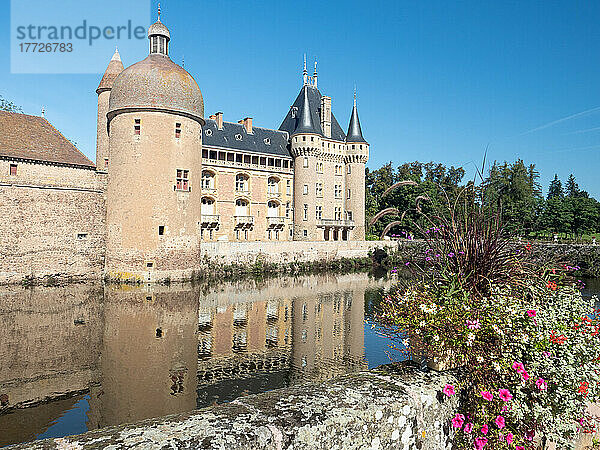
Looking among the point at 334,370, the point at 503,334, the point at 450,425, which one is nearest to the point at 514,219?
the point at 503,334

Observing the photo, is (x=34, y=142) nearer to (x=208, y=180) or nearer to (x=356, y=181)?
(x=208, y=180)

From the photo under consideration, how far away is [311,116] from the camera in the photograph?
128 ft

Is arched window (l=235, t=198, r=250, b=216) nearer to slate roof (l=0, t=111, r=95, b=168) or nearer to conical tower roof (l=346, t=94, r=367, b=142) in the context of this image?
conical tower roof (l=346, t=94, r=367, b=142)

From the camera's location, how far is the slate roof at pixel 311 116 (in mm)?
39188

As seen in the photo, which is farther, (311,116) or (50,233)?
(311,116)

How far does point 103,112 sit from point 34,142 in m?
6.13

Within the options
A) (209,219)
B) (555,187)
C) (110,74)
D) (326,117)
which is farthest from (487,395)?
(555,187)

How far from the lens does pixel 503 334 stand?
3258 mm

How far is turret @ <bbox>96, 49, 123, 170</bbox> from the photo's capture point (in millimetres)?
27734

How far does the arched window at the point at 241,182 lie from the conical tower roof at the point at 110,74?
12500 millimetres

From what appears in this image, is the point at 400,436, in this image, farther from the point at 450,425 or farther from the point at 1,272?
the point at 1,272

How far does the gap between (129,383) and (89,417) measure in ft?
4.65

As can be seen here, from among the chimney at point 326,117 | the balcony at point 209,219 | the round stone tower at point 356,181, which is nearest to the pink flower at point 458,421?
the balcony at point 209,219

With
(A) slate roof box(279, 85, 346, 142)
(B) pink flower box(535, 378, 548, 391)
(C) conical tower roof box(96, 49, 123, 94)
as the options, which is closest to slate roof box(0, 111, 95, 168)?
(C) conical tower roof box(96, 49, 123, 94)
